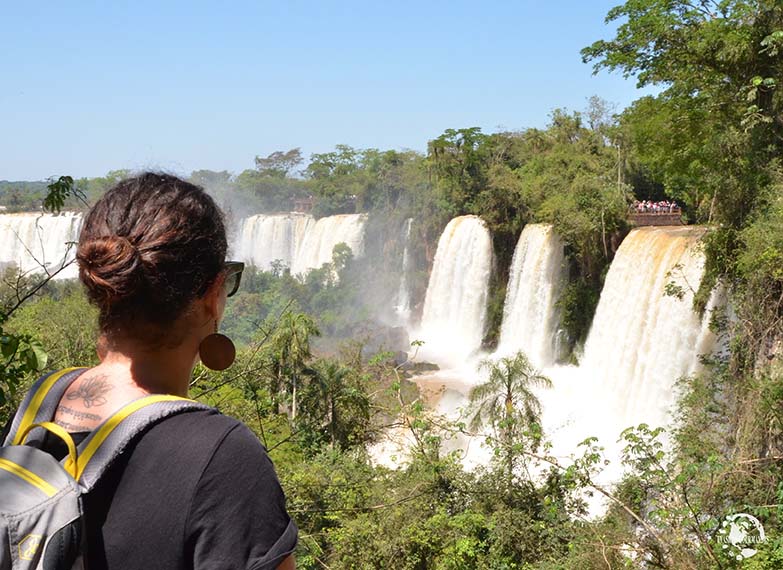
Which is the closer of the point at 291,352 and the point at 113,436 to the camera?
the point at 113,436

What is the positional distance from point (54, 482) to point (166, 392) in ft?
0.66

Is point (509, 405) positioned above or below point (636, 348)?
below

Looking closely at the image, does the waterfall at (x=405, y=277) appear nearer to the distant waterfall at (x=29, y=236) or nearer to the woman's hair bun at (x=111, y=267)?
the distant waterfall at (x=29, y=236)

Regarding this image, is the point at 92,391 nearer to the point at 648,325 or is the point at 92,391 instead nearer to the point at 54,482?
the point at 54,482

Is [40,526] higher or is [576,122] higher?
[576,122]

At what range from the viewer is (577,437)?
547 inches

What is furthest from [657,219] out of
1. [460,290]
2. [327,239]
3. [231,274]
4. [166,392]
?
[166,392]

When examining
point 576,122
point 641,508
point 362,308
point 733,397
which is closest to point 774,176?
point 733,397

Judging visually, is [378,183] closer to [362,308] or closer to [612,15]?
[362,308]

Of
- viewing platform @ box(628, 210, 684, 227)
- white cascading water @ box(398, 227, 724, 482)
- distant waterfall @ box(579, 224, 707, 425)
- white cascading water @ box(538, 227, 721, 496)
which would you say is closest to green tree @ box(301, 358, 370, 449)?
white cascading water @ box(398, 227, 724, 482)

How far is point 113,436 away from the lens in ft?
3.06

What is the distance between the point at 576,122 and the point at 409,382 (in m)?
15.6

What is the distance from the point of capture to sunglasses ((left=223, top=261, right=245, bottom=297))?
1.12m

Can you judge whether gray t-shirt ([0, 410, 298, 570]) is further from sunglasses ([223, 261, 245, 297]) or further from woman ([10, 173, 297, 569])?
sunglasses ([223, 261, 245, 297])
